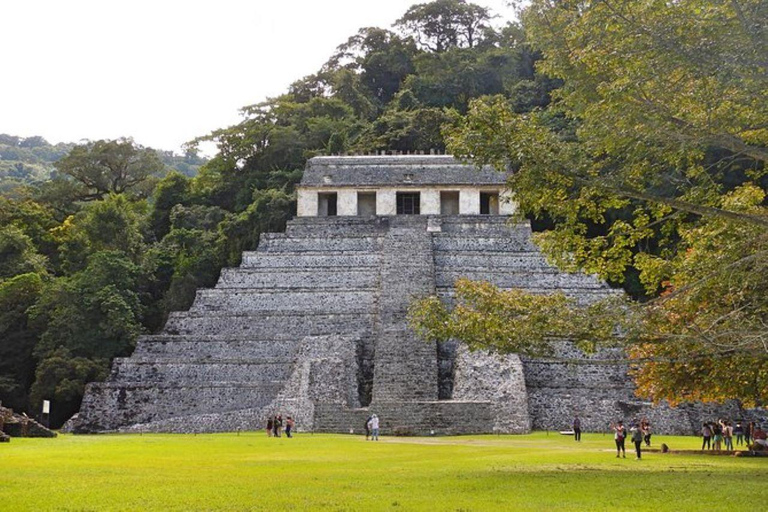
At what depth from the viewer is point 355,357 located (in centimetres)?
2417

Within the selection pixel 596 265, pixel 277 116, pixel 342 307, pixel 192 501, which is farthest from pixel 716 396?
pixel 277 116

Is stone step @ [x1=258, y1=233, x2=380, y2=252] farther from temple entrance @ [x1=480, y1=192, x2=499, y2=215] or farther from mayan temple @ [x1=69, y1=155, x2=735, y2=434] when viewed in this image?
temple entrance @ [x1=480, y1=192, x2=499, y2=215]

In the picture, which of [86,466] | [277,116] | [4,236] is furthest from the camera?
[277,116]

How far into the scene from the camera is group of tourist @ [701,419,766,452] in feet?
57.1

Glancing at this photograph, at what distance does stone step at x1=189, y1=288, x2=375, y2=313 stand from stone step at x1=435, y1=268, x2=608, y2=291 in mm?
2937

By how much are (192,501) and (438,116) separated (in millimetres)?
40988

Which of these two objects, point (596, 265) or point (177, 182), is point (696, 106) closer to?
point (596, 265)

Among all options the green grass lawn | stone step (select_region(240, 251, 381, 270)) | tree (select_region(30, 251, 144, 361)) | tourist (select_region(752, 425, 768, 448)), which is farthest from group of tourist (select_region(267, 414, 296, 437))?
stone step (select_region(240, 251, 381, 270))

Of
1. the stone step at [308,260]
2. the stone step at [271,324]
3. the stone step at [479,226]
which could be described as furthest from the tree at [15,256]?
the stone step at [479,226]

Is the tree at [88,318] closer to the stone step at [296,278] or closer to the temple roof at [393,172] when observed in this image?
the stone step at [296,278]

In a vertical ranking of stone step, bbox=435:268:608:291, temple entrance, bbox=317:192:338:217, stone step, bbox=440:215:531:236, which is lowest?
stone step, bbox=435:268:608:291

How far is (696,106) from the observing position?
428 inches

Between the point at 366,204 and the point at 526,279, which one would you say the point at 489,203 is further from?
the point at 526,279

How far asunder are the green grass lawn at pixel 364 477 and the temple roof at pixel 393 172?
22428mm
